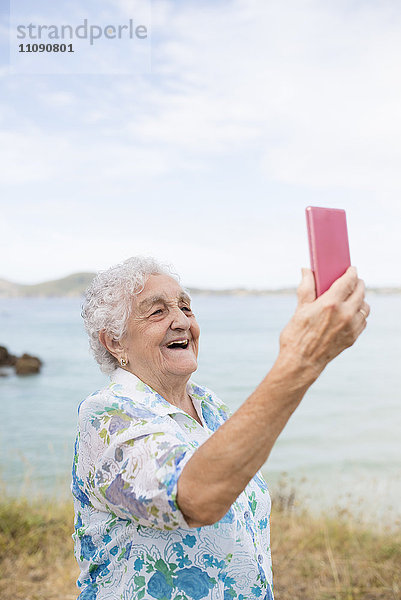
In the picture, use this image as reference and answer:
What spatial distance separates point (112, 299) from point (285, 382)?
33.4 inches

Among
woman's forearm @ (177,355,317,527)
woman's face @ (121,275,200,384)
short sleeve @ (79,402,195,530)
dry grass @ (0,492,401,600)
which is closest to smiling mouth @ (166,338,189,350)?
woman's face @ (121,275,200,384)

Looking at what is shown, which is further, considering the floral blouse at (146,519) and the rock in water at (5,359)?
the rock in water at (5,359)

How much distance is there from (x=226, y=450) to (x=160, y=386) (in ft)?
2.22

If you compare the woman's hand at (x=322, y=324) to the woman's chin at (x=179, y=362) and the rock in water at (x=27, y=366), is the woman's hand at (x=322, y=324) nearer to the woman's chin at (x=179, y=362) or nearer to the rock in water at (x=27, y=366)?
the woman's chin at (x=179, y=362)

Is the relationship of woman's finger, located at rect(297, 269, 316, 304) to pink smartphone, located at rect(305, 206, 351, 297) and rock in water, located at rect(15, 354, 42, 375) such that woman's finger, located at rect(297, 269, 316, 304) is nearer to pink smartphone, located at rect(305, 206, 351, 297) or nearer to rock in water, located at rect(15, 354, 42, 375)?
pink smartphone, located at rect(305, 206, 351, 297)

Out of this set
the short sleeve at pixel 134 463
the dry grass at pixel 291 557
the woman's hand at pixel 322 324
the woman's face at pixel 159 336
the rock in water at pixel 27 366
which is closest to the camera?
the woman's hand at pixel 322 324

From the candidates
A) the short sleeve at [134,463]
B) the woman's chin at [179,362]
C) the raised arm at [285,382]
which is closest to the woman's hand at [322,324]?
the raised arm at [285,382]

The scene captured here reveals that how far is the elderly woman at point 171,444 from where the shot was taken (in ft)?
3.59

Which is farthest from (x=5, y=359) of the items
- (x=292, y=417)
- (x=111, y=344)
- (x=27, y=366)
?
(x=111, y=344)

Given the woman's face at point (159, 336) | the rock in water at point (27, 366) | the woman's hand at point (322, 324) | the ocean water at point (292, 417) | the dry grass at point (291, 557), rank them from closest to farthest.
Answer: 1. the woman's hand at point (322, 324)
2. the woman's face at point (159, 336)
3. the dry grass at point (291, 557)
4. the ocean water at point (292, 417)
5. the rock in water at point (27, 366)

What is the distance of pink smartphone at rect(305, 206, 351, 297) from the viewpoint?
111cm

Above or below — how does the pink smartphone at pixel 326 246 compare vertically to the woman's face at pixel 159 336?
above

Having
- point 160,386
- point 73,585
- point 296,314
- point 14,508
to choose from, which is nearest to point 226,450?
point 296,314

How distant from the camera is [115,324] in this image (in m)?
1.78
